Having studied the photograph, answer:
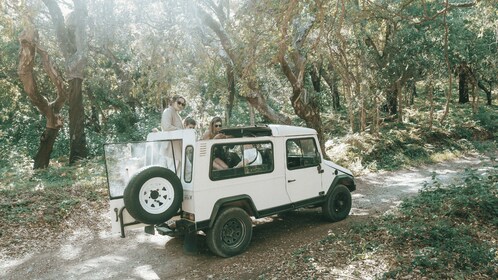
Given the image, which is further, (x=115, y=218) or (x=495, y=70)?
(x=495, y=70)

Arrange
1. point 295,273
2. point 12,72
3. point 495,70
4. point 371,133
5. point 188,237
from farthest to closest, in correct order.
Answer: point 495,70 < point 371,133 < point 12,72 < point 188,237 < point 295,273

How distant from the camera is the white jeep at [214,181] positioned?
20.2 ft

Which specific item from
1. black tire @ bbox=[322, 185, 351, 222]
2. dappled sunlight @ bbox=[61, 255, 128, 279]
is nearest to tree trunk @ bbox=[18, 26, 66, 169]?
dappled sunlight @ bbox=[61, 255, 128, 279]

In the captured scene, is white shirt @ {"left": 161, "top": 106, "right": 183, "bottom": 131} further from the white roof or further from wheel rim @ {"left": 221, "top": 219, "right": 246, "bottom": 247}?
wheel rim @ {"left": 221, "top": 219, "right": 246, "bottom": 247}

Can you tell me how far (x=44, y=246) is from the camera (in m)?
7.87

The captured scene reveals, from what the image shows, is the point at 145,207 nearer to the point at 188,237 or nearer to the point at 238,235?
the point at 188,237

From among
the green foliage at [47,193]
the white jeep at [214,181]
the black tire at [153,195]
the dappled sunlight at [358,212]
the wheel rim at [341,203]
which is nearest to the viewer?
the black tire at [153,195]

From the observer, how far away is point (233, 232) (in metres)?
6.90

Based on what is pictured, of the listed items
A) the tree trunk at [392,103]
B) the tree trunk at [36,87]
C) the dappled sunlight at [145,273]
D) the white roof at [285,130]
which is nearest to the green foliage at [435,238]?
the white roof at [285,130]

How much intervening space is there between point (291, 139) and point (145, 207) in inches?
132

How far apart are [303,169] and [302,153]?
0.35m

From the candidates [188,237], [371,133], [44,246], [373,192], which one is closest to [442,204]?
[373,192]

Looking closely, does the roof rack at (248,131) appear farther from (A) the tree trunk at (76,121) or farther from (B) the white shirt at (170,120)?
(A) the tree trunk at (76,121)

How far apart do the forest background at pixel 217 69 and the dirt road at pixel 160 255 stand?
177 cm
